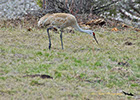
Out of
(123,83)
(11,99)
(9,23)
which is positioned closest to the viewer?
(11,99)

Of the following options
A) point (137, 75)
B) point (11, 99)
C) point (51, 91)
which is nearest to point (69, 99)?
→ point (51, 91)

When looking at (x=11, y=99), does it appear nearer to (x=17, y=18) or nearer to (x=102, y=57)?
(x=102, y=57)

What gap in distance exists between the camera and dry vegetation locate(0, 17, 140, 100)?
193 inches

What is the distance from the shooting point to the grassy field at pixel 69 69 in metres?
4.88

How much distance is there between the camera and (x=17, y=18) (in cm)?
1270

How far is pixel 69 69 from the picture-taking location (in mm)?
6328

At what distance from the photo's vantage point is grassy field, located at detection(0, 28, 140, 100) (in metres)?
→ 4.88

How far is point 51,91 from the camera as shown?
16.0 ft

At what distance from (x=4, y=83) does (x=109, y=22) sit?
8505mm

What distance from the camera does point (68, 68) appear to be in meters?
6.37

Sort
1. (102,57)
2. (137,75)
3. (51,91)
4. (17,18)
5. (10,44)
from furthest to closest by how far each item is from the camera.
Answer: (17,18), (10,44), (102,57), (137,75), (51,91)

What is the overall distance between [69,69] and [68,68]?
0.17 ft

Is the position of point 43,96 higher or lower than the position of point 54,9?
lower

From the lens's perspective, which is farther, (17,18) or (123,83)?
(17,18)
